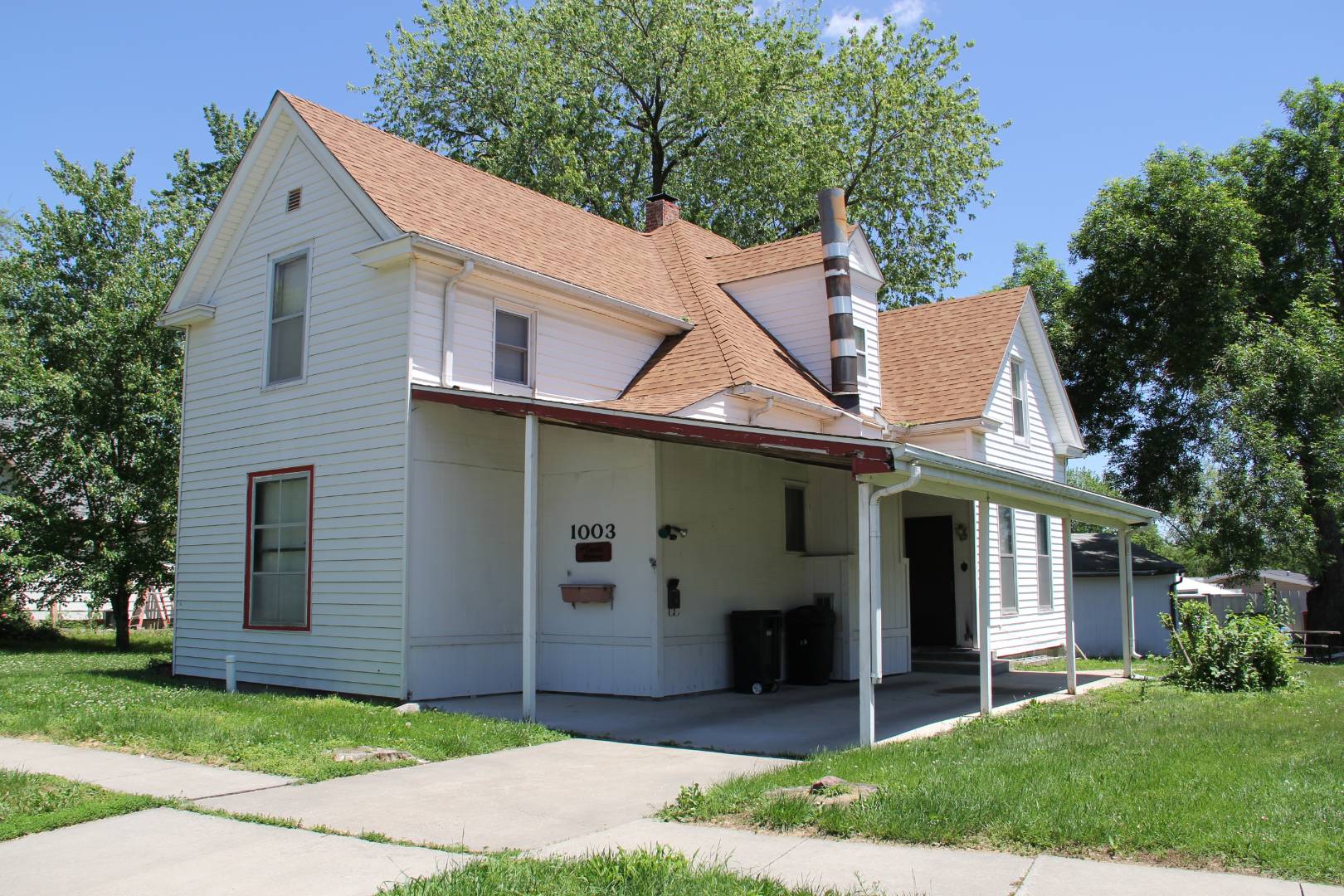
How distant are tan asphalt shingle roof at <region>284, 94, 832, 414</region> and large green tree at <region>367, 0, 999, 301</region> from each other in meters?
11.2

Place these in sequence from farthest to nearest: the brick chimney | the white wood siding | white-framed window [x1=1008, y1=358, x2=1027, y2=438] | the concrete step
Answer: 1. the brick chimney
2. white-framed window [x1=1008, y1=358, x2=1027, y2=438]
3. the concrete step
4. the white wood siding

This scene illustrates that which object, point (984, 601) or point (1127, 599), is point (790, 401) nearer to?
point (984, 601)

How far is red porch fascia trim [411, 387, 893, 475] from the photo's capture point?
27.8ft

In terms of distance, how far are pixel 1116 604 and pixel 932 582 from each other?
8578 millimetres

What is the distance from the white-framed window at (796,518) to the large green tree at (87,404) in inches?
529

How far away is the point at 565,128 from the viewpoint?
29.2 meters

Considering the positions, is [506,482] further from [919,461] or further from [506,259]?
[919,461]

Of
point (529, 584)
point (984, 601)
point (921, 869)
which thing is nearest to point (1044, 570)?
point (984, 601)

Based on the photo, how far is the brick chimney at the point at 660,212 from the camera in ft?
68.7

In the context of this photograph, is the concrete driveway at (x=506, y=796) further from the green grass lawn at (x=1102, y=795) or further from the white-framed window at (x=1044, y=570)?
the white-framed window at (x=1044, y=570)

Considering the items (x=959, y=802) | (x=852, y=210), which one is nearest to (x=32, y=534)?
(x=959, y=802)

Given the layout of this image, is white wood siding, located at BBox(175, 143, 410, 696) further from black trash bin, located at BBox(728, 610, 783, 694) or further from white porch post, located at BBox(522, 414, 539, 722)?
black trash bin, located at BBox(728, 610, 783, 694)

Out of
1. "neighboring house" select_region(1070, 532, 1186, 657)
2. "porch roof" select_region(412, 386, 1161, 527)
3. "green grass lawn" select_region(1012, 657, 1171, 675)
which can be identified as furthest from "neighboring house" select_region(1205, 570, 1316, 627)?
"porch roof" select_region(412, 386, 1161, 527)

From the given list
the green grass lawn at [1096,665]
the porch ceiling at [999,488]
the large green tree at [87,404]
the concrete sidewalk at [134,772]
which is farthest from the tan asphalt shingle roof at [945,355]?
the large green tree at [87,404]
